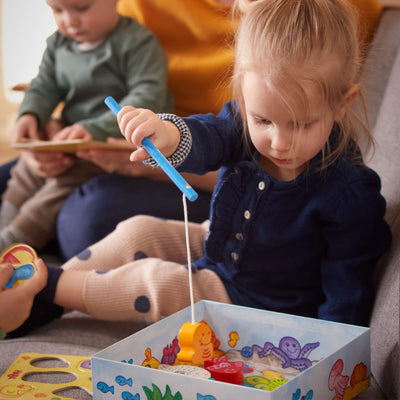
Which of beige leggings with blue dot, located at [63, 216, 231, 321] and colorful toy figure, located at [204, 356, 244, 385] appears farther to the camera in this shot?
beige leggings with blue dot, located at [63, 216, 231, 321]

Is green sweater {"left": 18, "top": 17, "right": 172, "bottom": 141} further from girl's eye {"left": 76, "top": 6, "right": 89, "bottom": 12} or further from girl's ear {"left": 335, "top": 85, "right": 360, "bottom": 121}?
girl's ear {"left": 335, "top": 85, "right": 360, "bottom": 121}

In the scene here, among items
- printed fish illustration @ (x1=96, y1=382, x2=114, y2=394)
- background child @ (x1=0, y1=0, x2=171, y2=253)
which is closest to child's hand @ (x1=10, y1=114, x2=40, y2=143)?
background child @ (x1=0, y1=0, x2=171, y2=253)

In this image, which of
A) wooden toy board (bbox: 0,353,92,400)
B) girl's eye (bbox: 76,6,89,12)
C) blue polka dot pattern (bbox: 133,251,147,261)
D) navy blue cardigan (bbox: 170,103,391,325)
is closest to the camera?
wooden toy board (bbox: 0,353,92,400)

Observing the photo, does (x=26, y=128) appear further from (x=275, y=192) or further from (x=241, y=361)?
(x=241, y=361)

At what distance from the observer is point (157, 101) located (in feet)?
3.81

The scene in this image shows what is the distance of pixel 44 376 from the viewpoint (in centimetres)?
68

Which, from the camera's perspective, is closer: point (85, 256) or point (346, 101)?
point (346, 101)

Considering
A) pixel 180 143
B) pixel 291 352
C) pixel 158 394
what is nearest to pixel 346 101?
pixel 180 143

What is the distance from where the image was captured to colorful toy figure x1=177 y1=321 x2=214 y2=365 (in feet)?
2.08

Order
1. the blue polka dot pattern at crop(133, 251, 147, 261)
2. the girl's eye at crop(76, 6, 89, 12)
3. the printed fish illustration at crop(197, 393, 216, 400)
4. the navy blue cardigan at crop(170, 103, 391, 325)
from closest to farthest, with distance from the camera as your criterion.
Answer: the printed fish illustration at crop(197, 393, 216, 400)
the navy blue cardigan at crop(170, 103, 391, 325)
the blue polka dot pattern at crop(133, 251, 147, 261)
the girl's eye at crop(76, 6, 89, 12)

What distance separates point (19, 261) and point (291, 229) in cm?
38

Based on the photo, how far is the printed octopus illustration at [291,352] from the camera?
672 millimetres

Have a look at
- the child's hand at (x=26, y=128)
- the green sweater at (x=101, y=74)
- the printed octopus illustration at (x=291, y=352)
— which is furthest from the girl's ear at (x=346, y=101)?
the child's hand at (x=26, y=128)

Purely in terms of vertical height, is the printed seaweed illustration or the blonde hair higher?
the blonde hair
